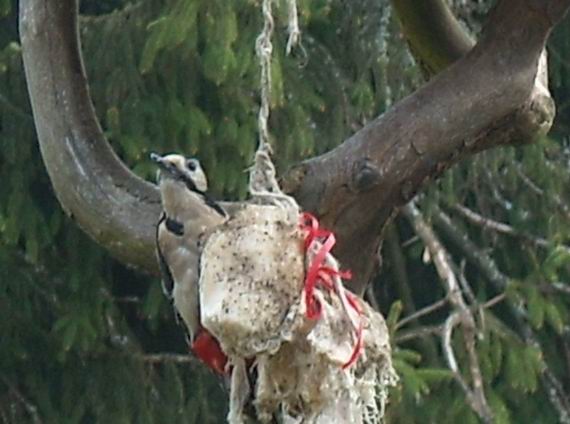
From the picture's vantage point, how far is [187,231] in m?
2.19

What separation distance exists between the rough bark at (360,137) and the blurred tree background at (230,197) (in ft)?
3.28

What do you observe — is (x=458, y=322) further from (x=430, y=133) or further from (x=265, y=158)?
(x=265, y=158)

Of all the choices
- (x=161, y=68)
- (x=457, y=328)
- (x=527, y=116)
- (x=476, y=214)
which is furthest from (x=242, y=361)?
(x=476, y=214)

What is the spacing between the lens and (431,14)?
→ 263 centimetres

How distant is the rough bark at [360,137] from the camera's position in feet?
7.69

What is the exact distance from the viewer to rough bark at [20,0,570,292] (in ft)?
7.69

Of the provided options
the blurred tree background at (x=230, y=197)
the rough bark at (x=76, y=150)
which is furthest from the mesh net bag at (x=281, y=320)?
the blurred tree background at (x=230, y=197)

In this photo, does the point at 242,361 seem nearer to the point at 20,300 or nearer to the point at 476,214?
the point at 20,300

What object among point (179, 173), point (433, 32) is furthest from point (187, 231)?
point (433, 32)

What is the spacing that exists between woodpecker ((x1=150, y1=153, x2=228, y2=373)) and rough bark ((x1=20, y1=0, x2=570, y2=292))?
162 millimetres

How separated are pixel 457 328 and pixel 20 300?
118 centimetres

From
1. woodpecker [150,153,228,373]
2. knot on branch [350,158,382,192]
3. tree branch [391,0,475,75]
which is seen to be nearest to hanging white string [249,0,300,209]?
woodpecker [150,153,228,373]

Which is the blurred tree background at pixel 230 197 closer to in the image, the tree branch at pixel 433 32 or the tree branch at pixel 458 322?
the tree branch at pixel 458 322

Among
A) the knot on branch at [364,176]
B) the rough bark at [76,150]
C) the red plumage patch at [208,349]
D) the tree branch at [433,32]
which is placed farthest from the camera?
the tree branch at [433,32]
